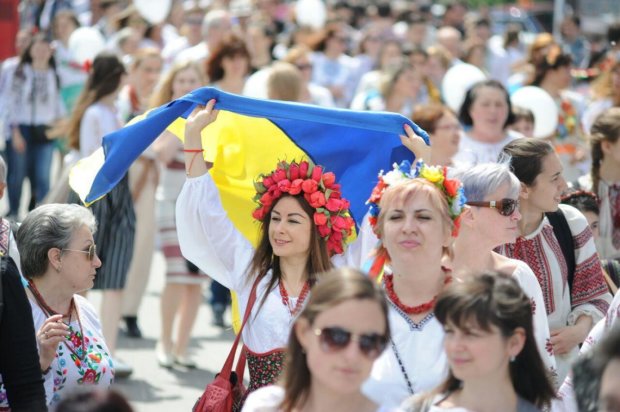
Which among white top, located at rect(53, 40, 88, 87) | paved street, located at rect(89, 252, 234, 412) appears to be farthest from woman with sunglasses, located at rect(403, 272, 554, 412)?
white top, located at rect(53, 40, 88, 87)

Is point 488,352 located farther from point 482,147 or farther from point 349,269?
point 482,147

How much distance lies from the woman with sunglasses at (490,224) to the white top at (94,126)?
14.0 ft

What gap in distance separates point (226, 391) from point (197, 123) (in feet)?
3.99

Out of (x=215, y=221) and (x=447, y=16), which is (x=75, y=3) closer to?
(x=447, y=16)

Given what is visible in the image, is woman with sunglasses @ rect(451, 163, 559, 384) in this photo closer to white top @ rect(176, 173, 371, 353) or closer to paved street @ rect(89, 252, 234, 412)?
white top @ rect(176, 173, 371, 353)

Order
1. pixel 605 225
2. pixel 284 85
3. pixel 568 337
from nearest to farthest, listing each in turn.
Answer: pixel 568 337 → pixel 605 225 → pixel 284 85

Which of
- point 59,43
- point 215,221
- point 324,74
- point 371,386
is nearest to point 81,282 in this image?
point 215,221

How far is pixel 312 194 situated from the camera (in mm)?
5375

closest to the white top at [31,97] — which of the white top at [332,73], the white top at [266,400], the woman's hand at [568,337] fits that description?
the white top at [332,73]

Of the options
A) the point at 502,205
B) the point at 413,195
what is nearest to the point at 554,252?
the point at 502,205

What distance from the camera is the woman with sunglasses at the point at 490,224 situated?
5.20 meters

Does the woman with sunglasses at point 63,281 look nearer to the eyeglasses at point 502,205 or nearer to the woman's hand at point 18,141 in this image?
the eyeglasses at point 502,205

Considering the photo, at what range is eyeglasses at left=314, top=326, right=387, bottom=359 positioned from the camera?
12.6 ft

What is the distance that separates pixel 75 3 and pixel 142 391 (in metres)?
13.0
